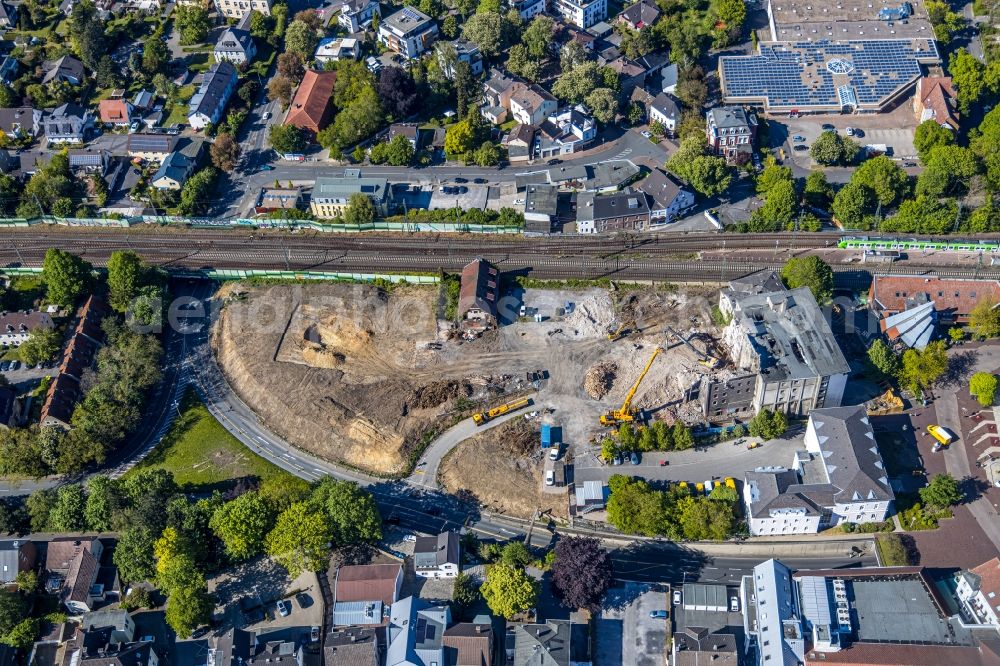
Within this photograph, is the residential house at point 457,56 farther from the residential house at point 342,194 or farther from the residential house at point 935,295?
the residential house at point 935,295

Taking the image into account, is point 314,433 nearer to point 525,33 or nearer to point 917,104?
point 525,33

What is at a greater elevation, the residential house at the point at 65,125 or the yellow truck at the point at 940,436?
the residential house at the point at 65,125

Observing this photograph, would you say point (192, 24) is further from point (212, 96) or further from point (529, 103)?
point (529, 103)

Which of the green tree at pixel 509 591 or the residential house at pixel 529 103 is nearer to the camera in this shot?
the green tree at pixel 509 591

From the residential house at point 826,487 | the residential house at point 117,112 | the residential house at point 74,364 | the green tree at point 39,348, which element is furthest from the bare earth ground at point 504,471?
the residential house at point 117,112

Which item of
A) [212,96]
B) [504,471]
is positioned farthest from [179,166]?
Result: [504,471]

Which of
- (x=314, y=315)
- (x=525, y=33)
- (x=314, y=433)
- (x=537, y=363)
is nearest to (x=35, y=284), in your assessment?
(x=314, y=315)
